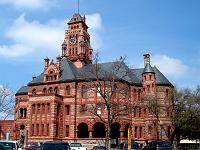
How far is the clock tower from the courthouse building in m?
7.24

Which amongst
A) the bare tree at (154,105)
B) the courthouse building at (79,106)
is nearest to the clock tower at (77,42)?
the courthouse building at (79,106)

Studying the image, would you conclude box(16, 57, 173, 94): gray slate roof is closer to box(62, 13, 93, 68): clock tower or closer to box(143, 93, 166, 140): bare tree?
box(62, 13, 93, 68): clock tower

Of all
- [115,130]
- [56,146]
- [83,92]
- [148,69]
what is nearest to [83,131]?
[115,130]

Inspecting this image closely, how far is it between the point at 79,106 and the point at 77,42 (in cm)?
2123

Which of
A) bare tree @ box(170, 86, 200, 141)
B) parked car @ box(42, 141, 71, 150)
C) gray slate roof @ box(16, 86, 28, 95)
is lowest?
parked car @ box(42, 141, 71, 150)

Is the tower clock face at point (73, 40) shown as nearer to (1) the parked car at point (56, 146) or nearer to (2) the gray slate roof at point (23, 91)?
(2) the gray slate roof at point (23, 91)

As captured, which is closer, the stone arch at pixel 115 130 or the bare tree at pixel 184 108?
the bare tree at pixel 184 108

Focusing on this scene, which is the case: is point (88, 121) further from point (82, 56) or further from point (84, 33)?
point (84, 33)

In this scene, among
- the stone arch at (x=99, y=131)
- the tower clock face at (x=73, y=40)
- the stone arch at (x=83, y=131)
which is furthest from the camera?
the tower clock face at (x=73, y=40)

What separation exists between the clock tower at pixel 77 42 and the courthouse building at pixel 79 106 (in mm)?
7237

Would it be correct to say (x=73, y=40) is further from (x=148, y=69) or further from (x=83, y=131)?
(x=83, y=131)

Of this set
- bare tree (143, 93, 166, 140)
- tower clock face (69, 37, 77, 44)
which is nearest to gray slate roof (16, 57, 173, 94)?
bare tree (143, 93, 166, 140)

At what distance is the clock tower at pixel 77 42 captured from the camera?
3275 inches

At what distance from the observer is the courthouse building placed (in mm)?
67875
